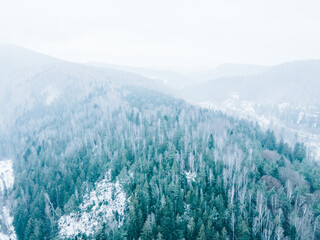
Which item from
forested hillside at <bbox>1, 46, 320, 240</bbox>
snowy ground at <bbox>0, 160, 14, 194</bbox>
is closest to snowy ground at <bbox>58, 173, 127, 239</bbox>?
forested hillside at <bbox>1, 46, 320, 240</bbox>

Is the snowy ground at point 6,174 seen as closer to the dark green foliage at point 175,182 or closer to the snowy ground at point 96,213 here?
the dark green foliage at point 175,182

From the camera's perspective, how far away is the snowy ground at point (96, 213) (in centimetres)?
6147

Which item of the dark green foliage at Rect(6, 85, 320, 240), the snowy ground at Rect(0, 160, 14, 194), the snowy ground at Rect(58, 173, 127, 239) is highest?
the dark green foliage at Rect(6, 85, 320, 240)

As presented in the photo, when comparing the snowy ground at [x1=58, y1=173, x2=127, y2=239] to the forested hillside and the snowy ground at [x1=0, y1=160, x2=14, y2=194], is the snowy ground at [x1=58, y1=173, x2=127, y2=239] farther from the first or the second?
the snowy ground at [x1=0, y1=160, x2=14, y2=194]

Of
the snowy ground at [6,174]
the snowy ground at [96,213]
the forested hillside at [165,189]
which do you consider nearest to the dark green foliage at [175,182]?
the forested hillside at [165,189]

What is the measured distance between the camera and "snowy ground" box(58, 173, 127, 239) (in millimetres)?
61469

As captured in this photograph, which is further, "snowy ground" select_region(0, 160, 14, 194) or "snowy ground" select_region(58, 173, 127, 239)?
"snowy ground" select_region(0, 160, 14, 194)

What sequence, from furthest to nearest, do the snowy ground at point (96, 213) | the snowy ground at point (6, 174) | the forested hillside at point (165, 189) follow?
the snowy ground at point (6, 174), the snowy ground at point (96, 213), the forested hillside at point (165, 189)

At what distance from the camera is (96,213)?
216 feet

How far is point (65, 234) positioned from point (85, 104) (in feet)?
446

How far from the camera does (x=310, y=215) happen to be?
52.4 m

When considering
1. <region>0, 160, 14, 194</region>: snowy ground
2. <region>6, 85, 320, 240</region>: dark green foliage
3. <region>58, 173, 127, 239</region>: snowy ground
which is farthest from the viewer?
<region>0, 160, 14, 194</region>: snowy ground

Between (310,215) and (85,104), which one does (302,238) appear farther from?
(85,104)

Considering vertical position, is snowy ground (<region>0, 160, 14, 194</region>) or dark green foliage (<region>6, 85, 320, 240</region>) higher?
dark green foliage (<region>6, 85, 320, 240</region>)
